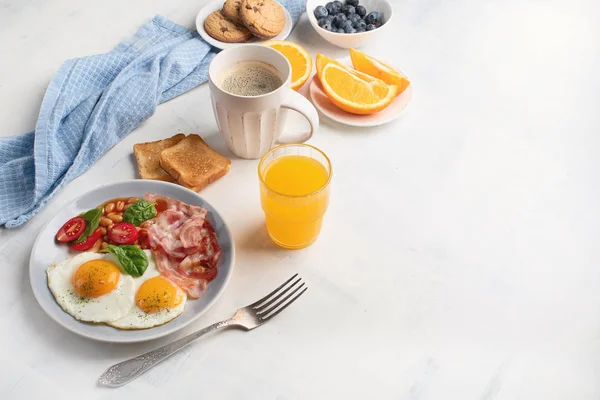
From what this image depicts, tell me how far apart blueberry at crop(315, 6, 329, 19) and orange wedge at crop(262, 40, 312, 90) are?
17cm

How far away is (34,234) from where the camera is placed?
1.44m

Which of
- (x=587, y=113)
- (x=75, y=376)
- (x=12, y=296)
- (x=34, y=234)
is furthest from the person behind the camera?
(x=587, y=113)

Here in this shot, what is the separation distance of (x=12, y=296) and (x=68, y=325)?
0.71 ft

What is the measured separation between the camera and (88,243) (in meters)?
1.36

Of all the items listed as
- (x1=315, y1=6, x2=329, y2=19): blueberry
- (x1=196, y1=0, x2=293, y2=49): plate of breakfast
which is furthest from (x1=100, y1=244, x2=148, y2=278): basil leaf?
(x1=315, y1=6, x2=329, y2=19): blueberry

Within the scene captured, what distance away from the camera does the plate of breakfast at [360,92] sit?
1.71 meters

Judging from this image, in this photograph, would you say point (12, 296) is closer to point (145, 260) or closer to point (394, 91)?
point (145, 260)

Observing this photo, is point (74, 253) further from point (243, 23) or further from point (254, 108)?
point (243, 23)

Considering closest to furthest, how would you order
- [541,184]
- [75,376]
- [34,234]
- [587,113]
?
[75,376] < [34,234] < [541,184] < [587,113]

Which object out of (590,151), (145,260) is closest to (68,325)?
(145,260)

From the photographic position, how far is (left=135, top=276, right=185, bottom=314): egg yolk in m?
1.23

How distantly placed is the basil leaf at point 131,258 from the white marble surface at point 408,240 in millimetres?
165

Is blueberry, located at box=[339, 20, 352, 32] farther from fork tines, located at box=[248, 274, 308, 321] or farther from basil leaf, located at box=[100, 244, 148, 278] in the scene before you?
basil leaf, located at box=[100, 244, 148, 278]

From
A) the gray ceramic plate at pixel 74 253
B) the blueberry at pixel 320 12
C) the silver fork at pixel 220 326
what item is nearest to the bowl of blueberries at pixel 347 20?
the blueberry at pixel 320 12
